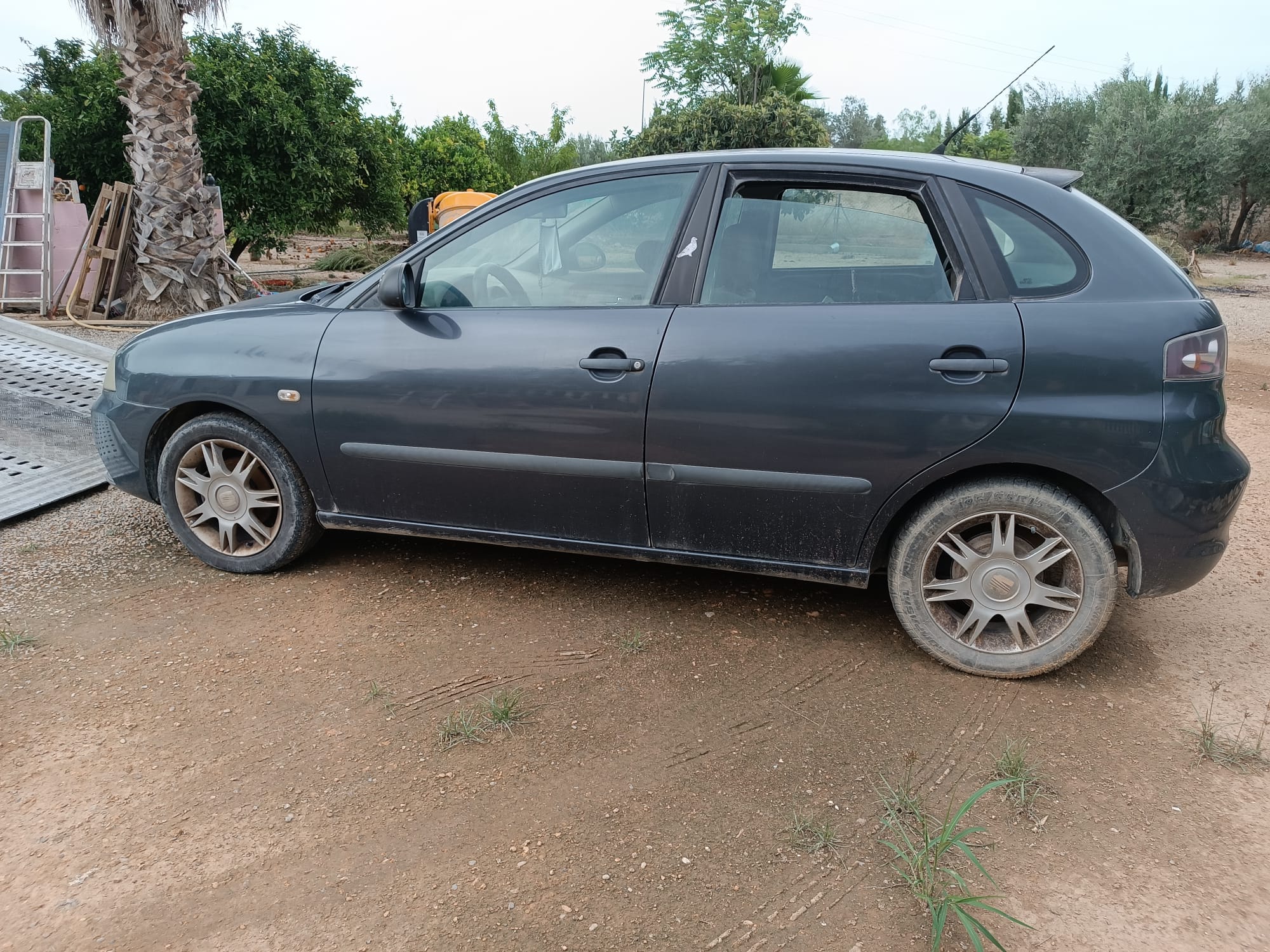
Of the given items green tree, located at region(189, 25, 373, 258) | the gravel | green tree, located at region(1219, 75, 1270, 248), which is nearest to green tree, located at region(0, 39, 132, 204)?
green tree, located at region(189, 25, 373, 258)

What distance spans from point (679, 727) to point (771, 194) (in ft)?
6.42

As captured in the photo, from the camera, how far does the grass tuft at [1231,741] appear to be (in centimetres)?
288

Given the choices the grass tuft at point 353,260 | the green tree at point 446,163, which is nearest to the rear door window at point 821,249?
the grass tuft at point 353,260

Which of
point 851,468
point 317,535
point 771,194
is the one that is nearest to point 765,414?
point 851,468

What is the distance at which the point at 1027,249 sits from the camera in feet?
10.5

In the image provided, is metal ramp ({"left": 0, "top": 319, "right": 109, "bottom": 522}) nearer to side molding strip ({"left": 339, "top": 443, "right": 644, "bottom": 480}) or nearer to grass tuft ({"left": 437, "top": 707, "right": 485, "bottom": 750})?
side molding strip ({"left": 339, "top": 443, "right": 644, "bottom": 480})

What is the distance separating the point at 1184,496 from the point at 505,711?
90.9 inches

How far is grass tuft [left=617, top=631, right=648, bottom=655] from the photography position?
352 centimetres

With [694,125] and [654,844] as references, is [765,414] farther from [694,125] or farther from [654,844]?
[694,125]

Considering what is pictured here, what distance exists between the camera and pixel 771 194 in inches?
138

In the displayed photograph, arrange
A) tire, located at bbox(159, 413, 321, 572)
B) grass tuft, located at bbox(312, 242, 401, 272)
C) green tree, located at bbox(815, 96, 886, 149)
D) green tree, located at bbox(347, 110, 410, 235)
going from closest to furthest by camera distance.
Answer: tire, located at bbox(159, 413, 321, 572)
green tree, located at bbox(347, 110, 410, 235)
grass tuft, located at bbox(312, 242, 401, 272)
green tree, located at bbox(815, 96, 886, 149)

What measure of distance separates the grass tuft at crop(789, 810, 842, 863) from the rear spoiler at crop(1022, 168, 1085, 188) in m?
2.32

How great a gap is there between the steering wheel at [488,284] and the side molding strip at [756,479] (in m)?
0.90

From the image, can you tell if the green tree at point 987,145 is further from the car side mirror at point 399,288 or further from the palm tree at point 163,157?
the car side mirror at point 399,288
